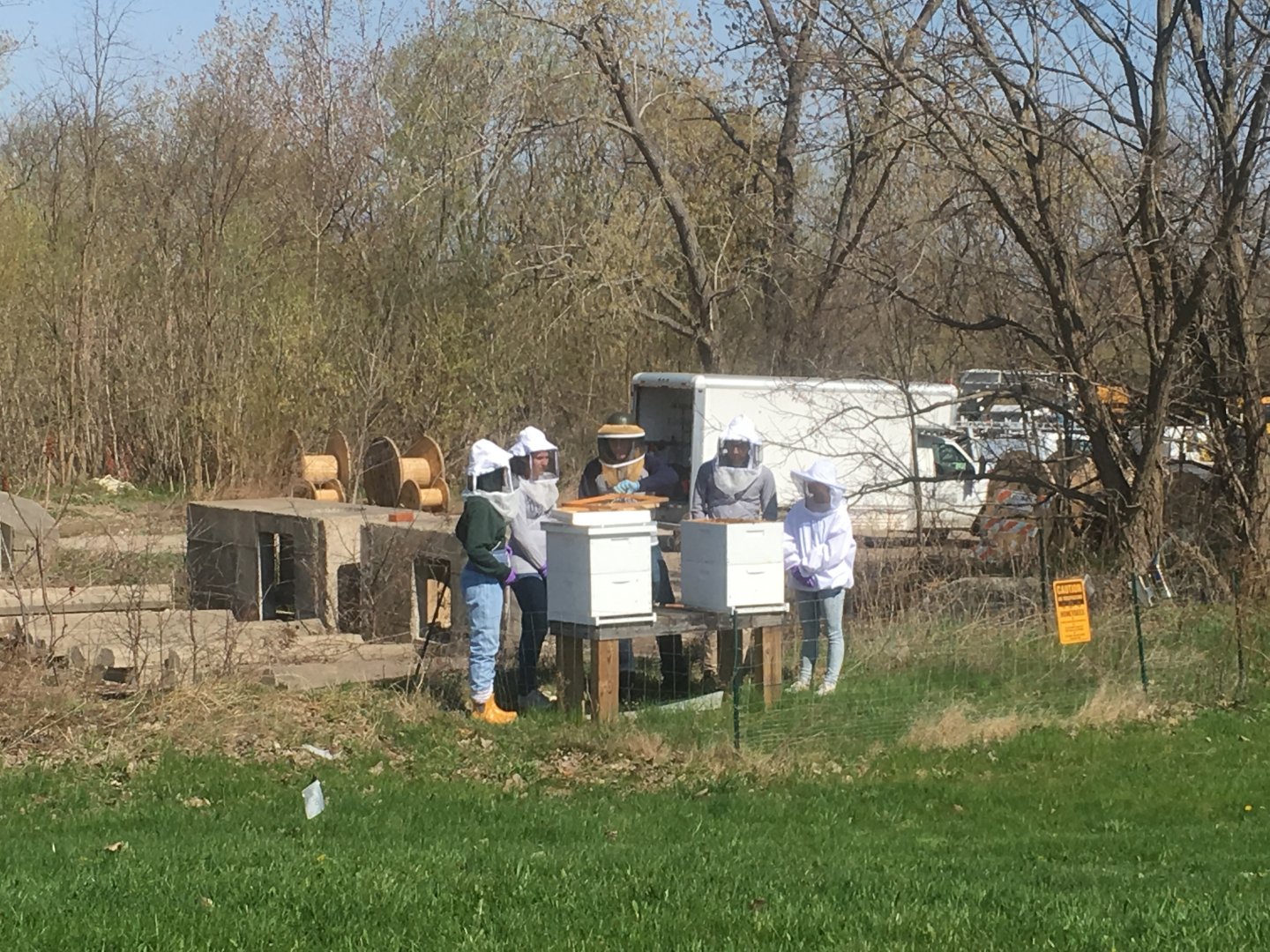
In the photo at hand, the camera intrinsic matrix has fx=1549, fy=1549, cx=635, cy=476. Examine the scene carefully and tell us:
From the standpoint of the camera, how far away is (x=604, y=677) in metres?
10.4

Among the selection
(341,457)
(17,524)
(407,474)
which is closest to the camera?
(17,524)

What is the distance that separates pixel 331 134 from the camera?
30734mm

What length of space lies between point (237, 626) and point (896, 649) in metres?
5.26

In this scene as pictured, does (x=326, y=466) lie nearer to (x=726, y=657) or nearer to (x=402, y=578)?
(x=402, y=578)

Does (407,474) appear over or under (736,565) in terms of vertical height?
over

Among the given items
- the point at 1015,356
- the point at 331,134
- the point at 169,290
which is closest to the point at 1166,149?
the point at 1015,356

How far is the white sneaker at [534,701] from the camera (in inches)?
434

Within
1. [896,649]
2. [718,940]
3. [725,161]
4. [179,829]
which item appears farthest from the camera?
[725,161]

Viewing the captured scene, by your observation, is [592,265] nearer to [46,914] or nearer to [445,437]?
[445,437]

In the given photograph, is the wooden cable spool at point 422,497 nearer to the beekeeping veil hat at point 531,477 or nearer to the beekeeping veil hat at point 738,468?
the beekeeping veil hat at point 738,468

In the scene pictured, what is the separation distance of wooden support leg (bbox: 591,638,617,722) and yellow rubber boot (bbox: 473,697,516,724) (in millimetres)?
611

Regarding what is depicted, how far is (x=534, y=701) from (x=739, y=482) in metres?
2.23

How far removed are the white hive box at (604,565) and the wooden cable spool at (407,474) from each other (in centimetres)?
1118

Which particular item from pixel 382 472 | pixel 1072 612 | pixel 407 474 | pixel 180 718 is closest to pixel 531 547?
pixel 180 718
